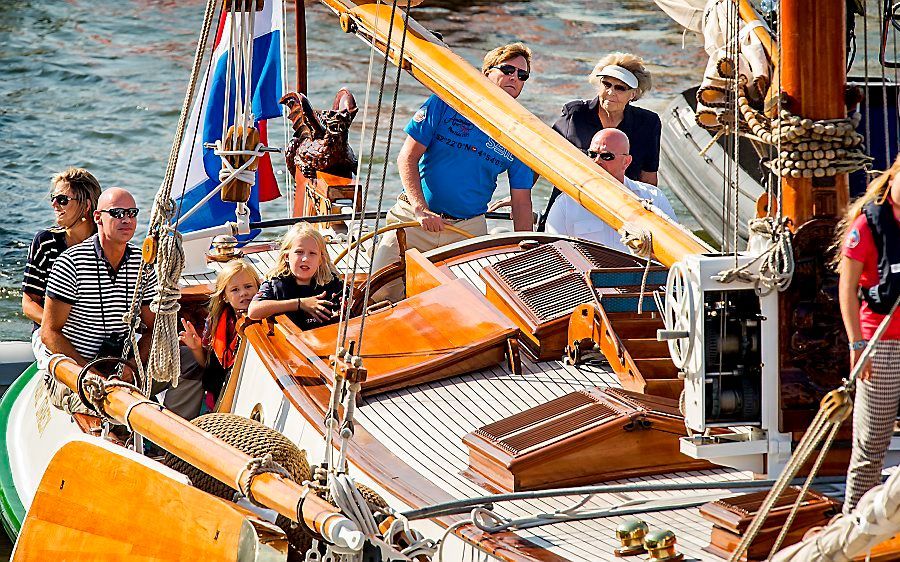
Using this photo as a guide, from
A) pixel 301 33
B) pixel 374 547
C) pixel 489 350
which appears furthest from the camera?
pixel 301 33

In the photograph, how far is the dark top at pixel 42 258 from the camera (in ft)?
18.7

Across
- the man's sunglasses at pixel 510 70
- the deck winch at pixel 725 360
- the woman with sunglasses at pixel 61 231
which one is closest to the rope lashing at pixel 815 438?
the deck winch at pixel 725 360

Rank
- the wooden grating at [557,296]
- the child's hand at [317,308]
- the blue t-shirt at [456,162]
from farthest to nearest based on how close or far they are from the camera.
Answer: the blue t-shirt at [456,162], the child's hand at [317,308], the wooden grating at [557,296]

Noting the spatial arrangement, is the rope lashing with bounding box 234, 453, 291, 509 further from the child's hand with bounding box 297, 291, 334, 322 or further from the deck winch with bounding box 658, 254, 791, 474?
A: the child's hand with bounding box 297, 291, 334, 322

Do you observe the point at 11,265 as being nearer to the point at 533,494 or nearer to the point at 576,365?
the point at 576,365

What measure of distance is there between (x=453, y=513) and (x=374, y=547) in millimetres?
381

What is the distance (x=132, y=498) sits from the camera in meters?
4.64

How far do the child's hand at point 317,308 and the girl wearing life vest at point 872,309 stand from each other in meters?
2.47

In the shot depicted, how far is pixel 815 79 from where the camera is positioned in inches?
169

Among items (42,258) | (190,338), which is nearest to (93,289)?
(42,258)

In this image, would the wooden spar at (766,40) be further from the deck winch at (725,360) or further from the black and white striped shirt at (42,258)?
the black and white striped shirt at (42,258)

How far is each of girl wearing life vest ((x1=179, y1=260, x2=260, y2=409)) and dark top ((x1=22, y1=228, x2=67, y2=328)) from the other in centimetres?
77

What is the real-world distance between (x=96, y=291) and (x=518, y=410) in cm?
167

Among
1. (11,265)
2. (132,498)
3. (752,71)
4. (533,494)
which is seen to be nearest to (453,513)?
(533,494)
